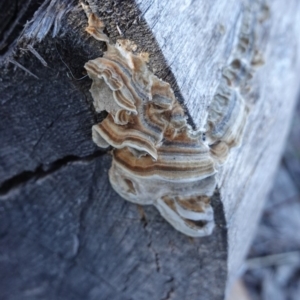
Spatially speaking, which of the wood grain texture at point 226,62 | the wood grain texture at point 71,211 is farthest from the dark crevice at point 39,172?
the wood grain texture at point 226,62

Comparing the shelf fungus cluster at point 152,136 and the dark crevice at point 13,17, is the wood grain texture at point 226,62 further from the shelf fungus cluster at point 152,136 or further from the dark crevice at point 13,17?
the dark crevice at point 13,17

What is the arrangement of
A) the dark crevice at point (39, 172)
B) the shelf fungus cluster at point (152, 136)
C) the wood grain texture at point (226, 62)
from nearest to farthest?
1. the shelf fungus cluster at point (152, 136)
2. the wood grain texture at point (226, 62)
3. the dark crevice at point (39, 172)

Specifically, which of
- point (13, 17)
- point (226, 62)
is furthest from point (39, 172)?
point (226, 62)

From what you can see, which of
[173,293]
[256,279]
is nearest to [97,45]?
[173,293]

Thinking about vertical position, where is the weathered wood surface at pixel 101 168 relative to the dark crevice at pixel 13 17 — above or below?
below

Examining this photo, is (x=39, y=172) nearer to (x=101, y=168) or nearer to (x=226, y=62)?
(x=101, y=168)

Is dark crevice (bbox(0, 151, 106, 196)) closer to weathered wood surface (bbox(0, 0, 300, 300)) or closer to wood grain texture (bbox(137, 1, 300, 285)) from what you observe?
weathered wood surface (bbox(0, 0, 300, 300))

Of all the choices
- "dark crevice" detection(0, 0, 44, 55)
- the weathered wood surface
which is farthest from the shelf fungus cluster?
"dark crevice" detection(0, 0, 44, 55)
